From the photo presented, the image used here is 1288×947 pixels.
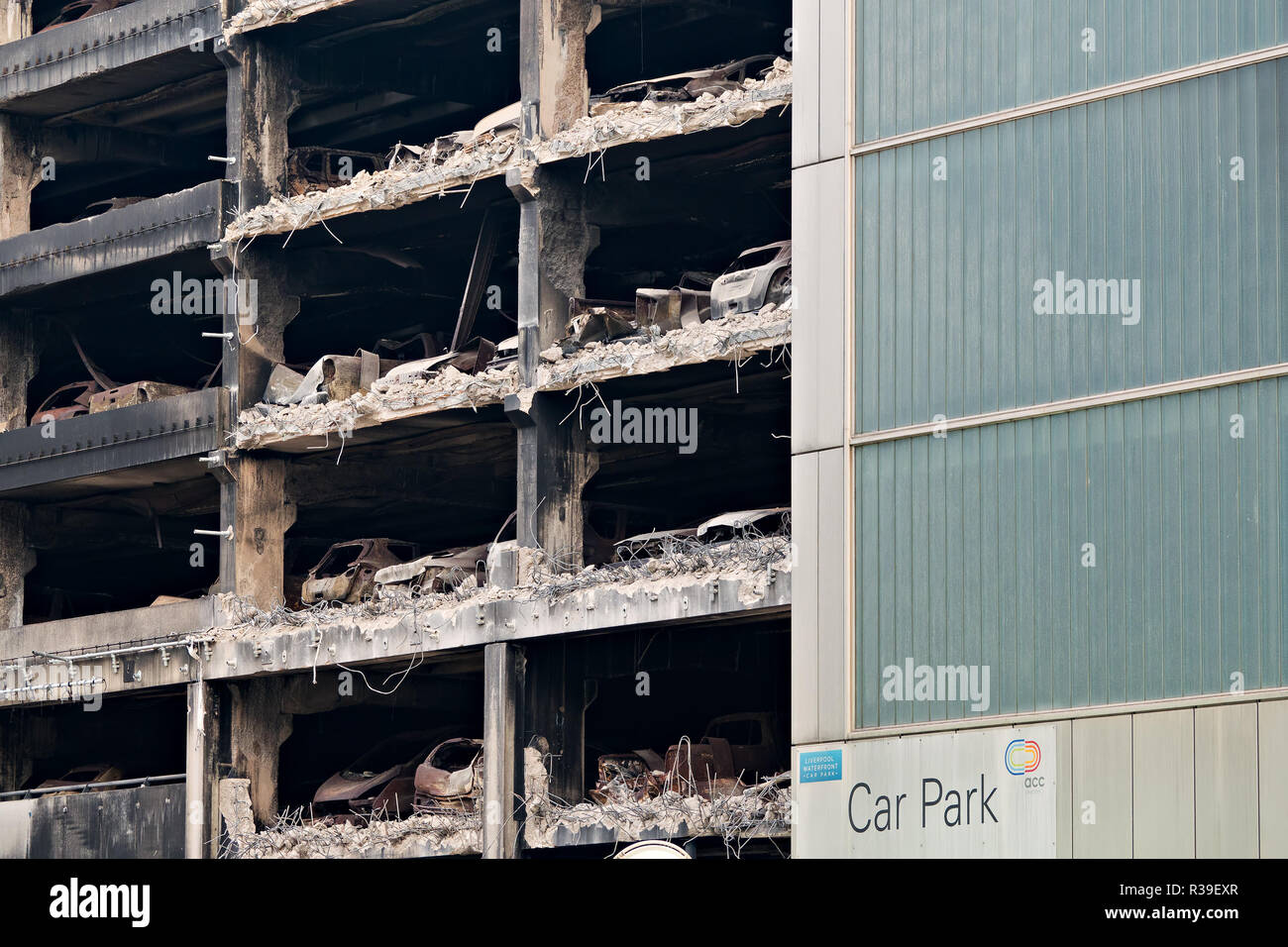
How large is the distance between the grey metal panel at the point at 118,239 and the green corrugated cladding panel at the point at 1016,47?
13170 millimetres

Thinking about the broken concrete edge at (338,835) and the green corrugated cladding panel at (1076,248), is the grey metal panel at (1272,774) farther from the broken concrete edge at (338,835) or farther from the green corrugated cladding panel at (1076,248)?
the broken concrete edge at (338,835)

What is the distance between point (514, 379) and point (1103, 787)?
11.7m

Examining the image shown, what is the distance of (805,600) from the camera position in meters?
26.3

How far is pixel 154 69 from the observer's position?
37938mm

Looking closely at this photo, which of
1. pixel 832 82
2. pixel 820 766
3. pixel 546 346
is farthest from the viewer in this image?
pixel 546 346

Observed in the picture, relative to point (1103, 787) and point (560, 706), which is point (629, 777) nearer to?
point (560, 706)

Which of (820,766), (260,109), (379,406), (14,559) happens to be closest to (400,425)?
(379,406)

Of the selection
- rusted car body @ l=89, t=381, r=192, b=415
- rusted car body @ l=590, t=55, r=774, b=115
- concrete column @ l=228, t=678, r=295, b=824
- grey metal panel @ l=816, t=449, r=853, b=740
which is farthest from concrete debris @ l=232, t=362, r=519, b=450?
grey metal panel @ l=816, t=449, r=853, b=740

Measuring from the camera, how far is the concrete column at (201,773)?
3366 cm

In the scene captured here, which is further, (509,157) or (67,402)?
(67,402)

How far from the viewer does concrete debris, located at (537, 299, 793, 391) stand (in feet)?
93.7

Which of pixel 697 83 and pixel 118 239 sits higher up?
pixel 697 83

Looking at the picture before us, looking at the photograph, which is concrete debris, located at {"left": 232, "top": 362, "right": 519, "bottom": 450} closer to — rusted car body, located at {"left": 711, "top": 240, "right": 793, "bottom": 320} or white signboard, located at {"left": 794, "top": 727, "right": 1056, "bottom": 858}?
rusted car body, located at {"left": 711, "top": 240, "right": 793, "bottom": 320}

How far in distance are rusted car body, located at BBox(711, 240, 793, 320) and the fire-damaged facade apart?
60mm
